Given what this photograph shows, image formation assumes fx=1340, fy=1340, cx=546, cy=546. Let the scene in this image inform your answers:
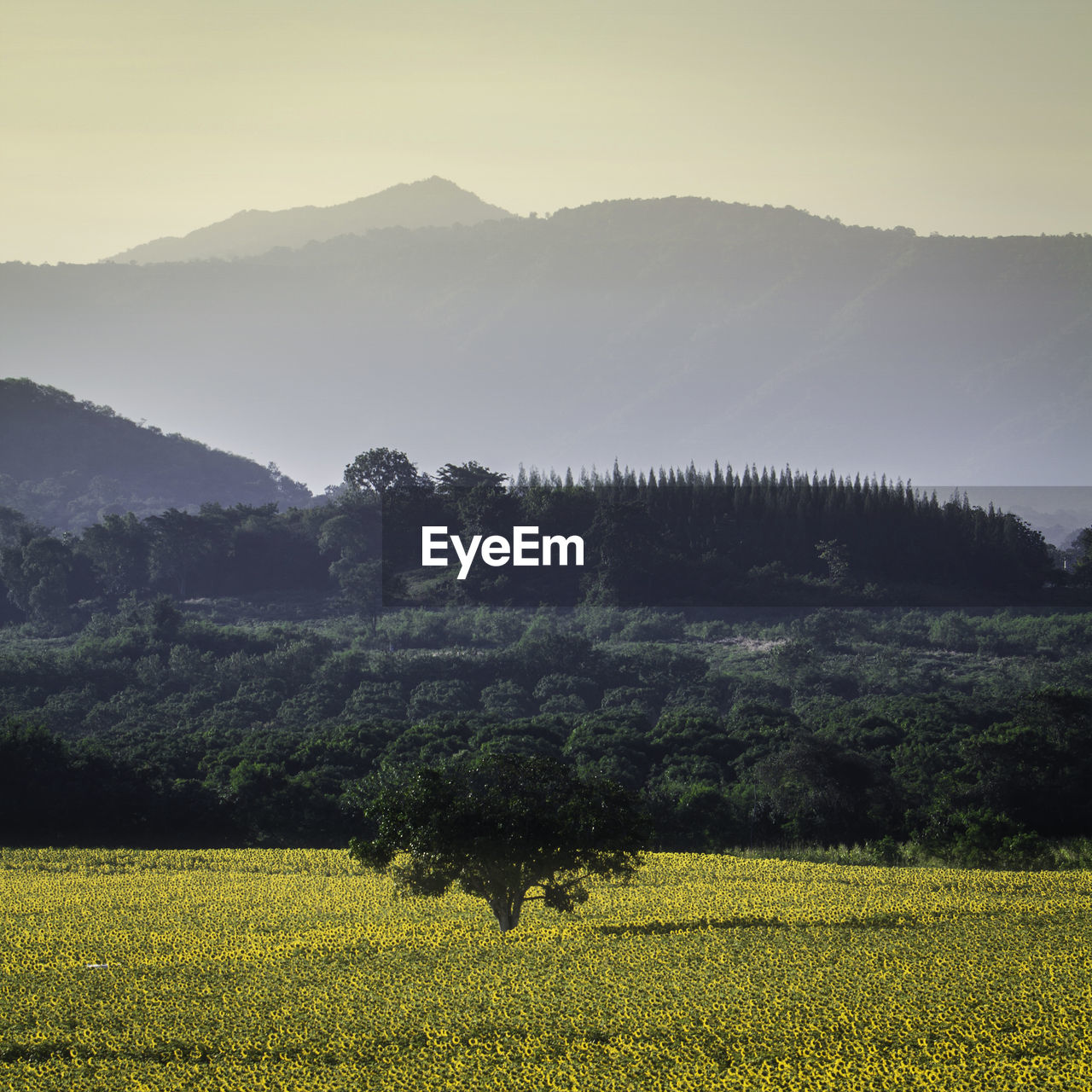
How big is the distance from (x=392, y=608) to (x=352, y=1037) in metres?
106

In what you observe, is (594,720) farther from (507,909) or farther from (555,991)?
(555,991)

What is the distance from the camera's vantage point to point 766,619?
122 meters

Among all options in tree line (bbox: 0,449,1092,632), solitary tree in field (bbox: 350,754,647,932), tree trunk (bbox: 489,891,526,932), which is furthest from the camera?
tree line (bbox: 0,449,1092,632)

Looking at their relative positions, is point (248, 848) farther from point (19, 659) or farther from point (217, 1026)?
point (19, 659)

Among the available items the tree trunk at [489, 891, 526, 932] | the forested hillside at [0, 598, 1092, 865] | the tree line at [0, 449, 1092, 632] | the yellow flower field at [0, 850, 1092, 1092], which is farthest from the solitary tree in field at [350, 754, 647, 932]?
the tree line at [0, 449, 1092, 632]

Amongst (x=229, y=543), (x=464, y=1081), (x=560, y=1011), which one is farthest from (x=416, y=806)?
(x=229, y=543)

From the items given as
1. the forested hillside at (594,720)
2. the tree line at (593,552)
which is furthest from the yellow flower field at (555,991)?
the tree line at (593,552)

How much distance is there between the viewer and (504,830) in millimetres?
29812

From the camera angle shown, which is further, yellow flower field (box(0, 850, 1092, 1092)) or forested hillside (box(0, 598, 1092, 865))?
forested hillside (box(0, 598, 1092, 865))

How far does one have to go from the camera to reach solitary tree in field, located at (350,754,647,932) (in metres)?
29.9

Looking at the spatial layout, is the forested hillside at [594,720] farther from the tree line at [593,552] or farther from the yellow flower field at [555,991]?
the yellow flower field at [555,991]

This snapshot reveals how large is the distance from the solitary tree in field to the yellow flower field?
136cm

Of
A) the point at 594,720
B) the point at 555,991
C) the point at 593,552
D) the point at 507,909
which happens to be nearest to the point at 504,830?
the point at 507,909

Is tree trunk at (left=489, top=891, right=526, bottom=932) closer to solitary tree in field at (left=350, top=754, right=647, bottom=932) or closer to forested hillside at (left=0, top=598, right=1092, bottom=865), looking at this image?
solitary tree in field at (left=350, top=754, right=647, bottom=932)
